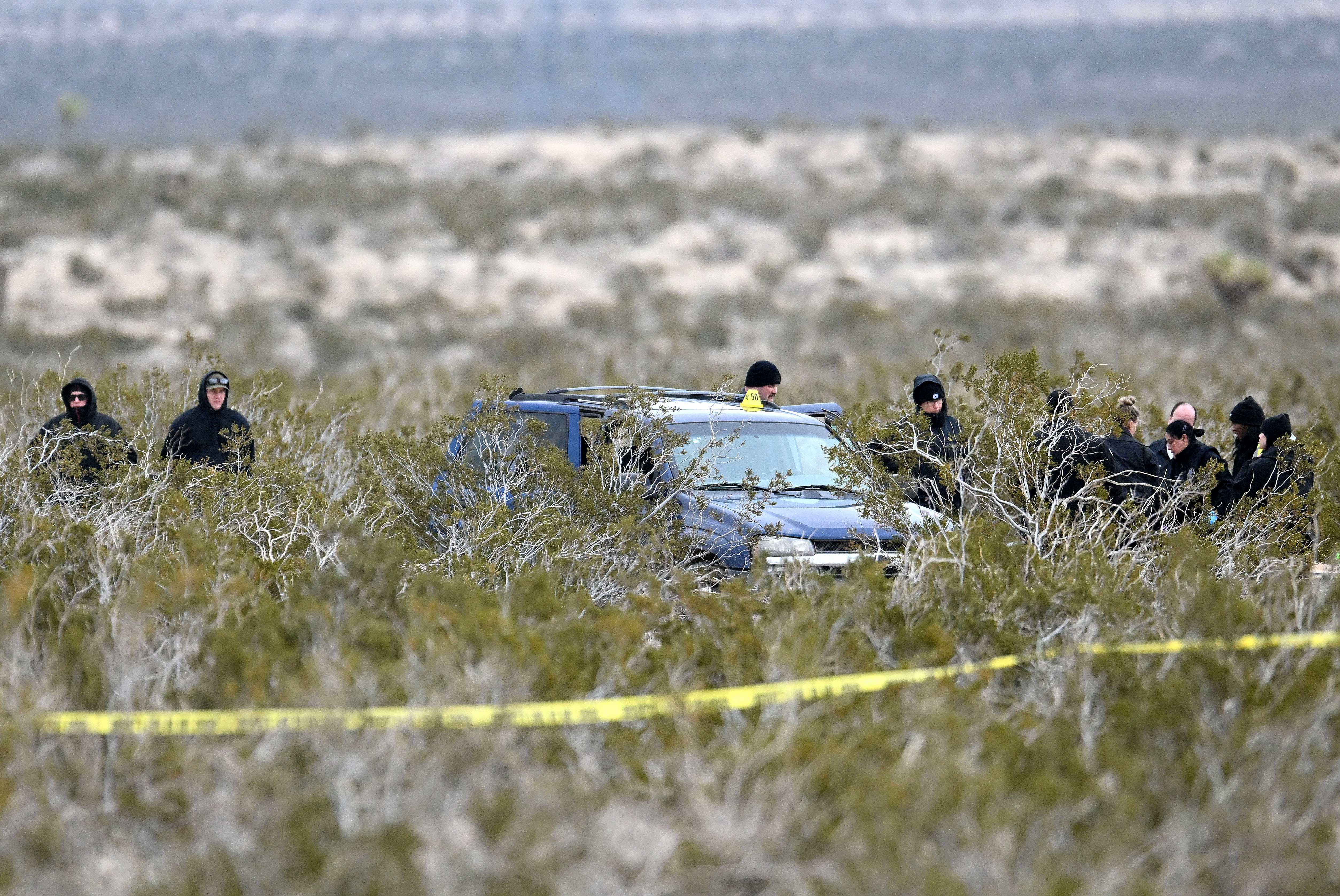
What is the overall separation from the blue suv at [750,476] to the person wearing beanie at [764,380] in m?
0.09

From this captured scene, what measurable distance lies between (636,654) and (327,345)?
874 inches

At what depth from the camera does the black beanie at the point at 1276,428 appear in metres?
8.35

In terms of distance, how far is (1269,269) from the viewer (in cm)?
3269

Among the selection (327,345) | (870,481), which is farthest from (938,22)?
(870,481)

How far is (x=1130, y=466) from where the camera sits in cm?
784

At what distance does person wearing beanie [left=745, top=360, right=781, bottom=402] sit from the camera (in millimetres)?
9391

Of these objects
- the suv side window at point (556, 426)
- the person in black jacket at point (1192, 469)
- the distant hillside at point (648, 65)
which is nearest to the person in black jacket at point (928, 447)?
the person in black jacket at point (1192, 469)

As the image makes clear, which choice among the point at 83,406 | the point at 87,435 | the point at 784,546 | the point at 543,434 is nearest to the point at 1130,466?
the point at 784,546

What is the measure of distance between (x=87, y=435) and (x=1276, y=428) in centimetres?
742

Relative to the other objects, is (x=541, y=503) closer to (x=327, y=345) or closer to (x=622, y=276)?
(x=327, y=345)

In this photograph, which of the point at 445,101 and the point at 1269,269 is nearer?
the point at 1269,269

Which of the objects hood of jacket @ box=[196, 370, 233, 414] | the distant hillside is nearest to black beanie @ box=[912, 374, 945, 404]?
hood of jacket @ box=[196, 370, 233, 414]

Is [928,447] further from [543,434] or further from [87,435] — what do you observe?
[87,435]

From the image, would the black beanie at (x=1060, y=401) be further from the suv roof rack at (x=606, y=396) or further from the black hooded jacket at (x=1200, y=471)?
the suv roof rack at (x=606, y=396)
